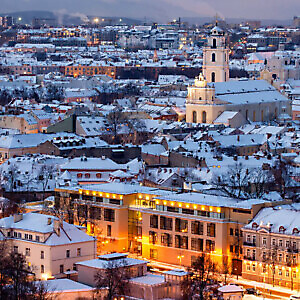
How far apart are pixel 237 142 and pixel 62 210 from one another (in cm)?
2144

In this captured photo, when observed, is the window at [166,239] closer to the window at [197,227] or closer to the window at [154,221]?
the window at [154,221]

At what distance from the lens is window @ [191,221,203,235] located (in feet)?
135

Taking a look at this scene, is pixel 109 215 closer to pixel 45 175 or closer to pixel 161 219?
pixel 161 219

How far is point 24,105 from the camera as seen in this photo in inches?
3393

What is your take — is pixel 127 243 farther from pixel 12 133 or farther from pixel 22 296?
pixel 12 133

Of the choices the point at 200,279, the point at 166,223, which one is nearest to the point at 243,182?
the point at 166,223

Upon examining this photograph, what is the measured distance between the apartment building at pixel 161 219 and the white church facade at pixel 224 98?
32798 mm

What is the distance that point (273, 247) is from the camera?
38.7 meters

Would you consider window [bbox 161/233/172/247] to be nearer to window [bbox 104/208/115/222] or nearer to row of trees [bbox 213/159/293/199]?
window [bbox 104/208/115/222]

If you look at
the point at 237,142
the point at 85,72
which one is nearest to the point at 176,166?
the point at 237,142

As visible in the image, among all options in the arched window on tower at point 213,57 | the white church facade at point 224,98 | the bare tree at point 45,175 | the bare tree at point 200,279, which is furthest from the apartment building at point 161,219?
the arched window on tower at point 213,57

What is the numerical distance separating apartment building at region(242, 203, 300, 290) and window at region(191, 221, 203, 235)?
72.4 inches

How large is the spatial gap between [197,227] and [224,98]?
39.3 meters

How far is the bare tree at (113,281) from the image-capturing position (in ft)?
109
